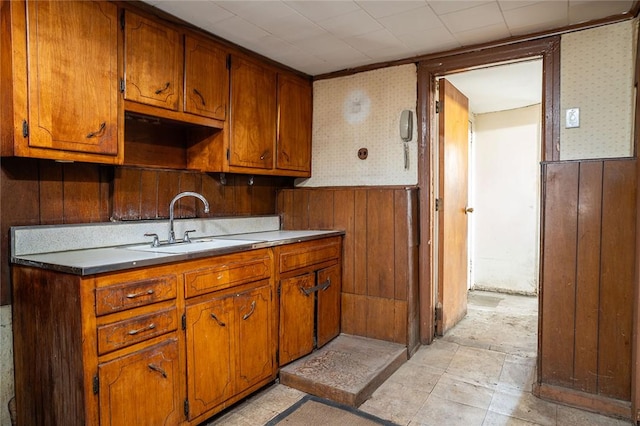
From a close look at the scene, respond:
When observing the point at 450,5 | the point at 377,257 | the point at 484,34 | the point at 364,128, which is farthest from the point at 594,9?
the point at 377,257

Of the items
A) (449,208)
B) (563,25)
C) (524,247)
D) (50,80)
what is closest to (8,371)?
(50,80)

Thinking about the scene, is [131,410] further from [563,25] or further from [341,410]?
[563,25]

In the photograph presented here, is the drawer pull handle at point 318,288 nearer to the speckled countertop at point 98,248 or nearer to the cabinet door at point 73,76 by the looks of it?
the speckled countertop at point 98,248

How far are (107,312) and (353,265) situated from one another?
1.88 metres

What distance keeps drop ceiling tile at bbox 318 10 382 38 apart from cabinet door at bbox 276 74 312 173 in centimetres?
73

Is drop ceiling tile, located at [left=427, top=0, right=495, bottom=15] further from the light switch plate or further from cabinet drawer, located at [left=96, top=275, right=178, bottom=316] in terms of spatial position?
cabinet drawer, located at [left=96, top=275, right=178, bottom=316]

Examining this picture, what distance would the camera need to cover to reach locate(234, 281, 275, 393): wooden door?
2137 mm

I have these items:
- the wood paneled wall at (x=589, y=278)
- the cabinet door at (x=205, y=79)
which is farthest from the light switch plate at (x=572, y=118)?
the cabinet door at (x=205, y=79)

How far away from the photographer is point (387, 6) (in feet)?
7.07

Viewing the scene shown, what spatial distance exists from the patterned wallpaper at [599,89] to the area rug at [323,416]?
1.93 m

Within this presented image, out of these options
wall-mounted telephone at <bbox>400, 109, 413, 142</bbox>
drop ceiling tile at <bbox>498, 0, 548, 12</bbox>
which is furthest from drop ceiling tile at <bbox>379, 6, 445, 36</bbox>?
wall-mounted telephone at <bbox>400, 109, 413, 142</bbox>

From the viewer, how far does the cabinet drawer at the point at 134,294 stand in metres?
1.52

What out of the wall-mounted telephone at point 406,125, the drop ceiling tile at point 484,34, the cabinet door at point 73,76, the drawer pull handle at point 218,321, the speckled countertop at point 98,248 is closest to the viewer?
the speckled countertop at point 98,248

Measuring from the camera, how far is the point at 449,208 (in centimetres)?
334
